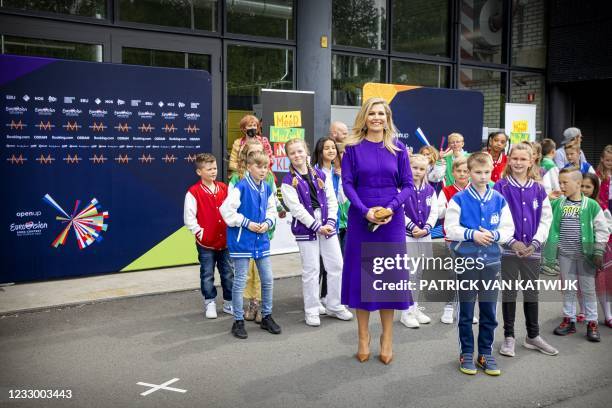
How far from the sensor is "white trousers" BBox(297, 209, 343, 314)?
6133mm

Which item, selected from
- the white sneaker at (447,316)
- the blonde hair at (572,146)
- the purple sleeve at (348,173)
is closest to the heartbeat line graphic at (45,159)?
the purple sleeve at (348,173)

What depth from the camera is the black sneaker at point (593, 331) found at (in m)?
5.73

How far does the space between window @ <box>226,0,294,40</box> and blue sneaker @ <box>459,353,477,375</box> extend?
20.0ft

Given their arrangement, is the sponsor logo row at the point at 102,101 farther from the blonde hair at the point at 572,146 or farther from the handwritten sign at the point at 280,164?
the blonde hair at the point at 572,146

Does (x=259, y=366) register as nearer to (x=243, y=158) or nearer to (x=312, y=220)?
(x=312, y=220)

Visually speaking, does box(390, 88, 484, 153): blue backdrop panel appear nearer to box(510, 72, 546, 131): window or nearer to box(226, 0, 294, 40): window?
box(226, 0, 294, 40): window

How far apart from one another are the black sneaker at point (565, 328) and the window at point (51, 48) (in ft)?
19.5

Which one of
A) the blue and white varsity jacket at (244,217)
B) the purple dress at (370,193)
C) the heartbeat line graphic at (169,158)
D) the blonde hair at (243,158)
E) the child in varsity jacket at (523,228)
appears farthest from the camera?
the heartbeat line graphic at (169,158)

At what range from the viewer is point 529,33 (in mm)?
13219

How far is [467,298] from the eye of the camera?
15.9ft

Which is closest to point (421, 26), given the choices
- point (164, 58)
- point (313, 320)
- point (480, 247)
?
point (164, 58)

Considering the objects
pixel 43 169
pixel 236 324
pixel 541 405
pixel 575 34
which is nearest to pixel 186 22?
pixel 43 169

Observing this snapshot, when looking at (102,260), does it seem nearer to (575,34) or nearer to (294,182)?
(294,182)

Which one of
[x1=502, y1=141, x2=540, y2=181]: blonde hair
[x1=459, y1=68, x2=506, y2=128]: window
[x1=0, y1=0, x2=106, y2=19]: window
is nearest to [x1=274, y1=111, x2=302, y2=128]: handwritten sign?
[x1=0, y1=0, x2=106, y2=19]: window
